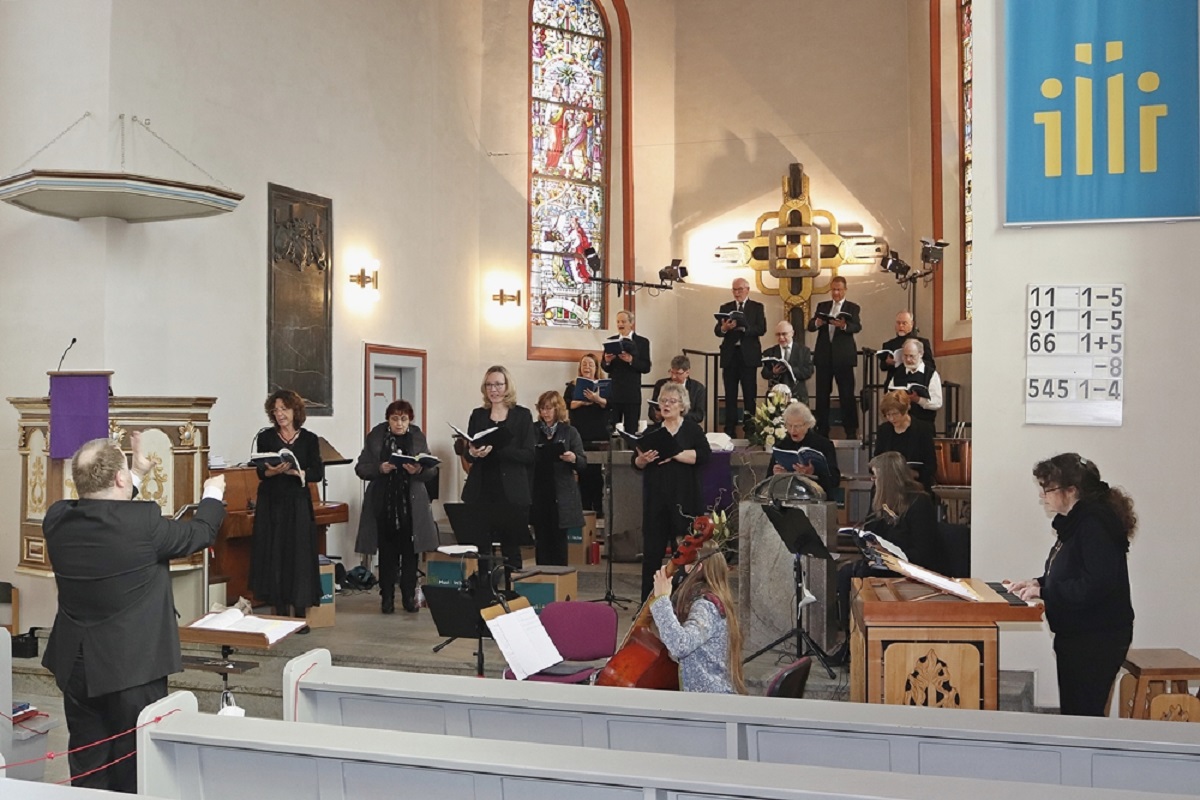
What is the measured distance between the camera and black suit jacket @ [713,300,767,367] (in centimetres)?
1239

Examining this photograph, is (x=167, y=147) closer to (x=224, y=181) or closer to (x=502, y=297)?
(x=224, y=181)

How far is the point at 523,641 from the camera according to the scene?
5.07 meters

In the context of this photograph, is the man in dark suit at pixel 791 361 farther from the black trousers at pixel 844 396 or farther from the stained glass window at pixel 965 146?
the stained glass window at pixel 965 146

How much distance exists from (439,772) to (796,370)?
9000 millimetres

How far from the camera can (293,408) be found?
783 centimetres

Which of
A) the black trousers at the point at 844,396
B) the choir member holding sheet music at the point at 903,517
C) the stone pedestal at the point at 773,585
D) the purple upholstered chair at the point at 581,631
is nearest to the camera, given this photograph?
the purple upholstered chair at the point at 581,631

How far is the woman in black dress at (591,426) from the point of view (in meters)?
11.5

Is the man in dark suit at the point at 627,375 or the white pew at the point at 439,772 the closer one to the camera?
the white pew at the point at 439,772

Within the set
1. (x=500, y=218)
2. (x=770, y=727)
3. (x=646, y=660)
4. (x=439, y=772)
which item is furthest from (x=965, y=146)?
(x=439, y=772)

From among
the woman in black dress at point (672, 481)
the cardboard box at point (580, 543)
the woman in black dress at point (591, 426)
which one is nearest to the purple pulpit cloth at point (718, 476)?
the cardboard box at point (580, 543)

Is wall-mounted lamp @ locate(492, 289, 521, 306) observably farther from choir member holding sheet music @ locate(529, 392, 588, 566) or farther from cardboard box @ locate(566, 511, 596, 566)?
choir member holding sheet music @ locate(529, 392, 588, 566)

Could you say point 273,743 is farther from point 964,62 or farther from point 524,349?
point 964,62

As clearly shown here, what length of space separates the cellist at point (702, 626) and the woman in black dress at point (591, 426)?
656 centimetres

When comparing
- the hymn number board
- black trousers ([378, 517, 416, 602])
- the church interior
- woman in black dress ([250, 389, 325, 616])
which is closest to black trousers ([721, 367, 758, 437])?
the church interior
